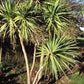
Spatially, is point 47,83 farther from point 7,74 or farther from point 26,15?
point 26,15

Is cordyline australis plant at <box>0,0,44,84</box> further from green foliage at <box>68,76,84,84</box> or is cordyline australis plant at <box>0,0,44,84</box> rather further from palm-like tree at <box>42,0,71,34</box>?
green foliage at <box>68,76,84,84</box>

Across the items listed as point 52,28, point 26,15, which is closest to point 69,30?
point 52,28

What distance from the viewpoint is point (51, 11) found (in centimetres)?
599

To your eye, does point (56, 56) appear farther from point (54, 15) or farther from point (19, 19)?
point (19, 19)

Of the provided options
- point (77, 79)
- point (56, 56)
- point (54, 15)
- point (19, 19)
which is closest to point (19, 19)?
point (19, 19)

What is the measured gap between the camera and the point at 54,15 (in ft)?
19.7

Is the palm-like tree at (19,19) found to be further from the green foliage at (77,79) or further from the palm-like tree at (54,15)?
the green foliage at (77,79)

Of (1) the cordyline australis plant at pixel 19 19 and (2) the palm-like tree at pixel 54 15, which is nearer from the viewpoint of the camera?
(1) the cordyline australis plant at pixel 19 19

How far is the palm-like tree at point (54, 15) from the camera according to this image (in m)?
5.95

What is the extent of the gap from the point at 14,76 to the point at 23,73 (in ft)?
2.04

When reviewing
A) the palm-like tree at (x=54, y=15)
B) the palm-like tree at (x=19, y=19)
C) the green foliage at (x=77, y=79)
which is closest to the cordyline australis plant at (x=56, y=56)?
the palm-like tree at (x=54, y=15)

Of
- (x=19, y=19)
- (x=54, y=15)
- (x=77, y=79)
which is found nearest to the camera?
(x=19, y=19)

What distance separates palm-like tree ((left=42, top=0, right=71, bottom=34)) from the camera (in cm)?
595

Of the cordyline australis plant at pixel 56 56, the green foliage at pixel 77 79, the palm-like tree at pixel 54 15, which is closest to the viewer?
the cordyline australis plant at pixel 56 56
